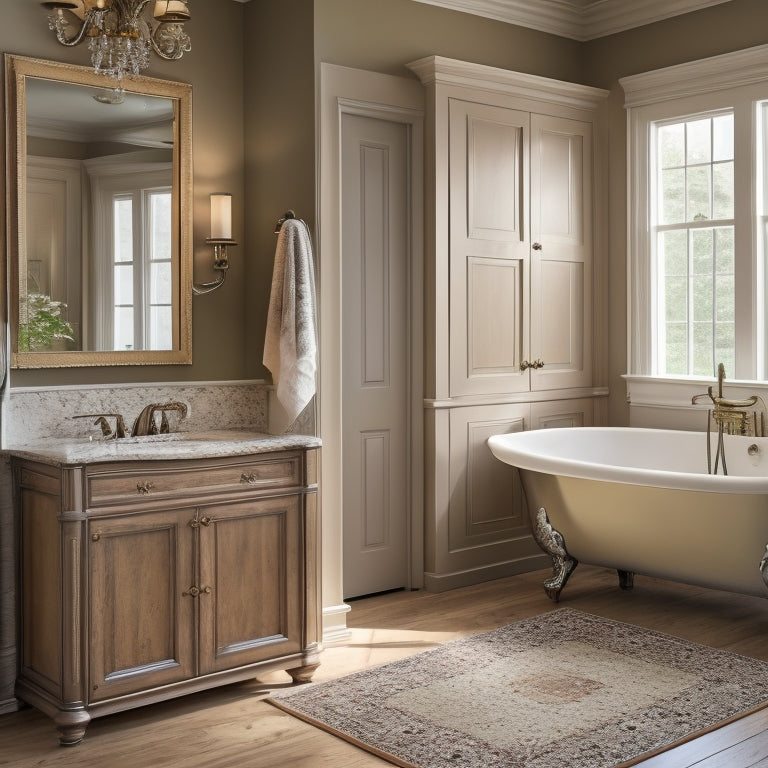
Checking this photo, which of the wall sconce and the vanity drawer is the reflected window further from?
the vanity drawer

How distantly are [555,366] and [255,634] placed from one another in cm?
243

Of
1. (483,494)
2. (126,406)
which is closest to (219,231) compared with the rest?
(126,406)

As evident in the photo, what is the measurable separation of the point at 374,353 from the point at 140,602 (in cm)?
178

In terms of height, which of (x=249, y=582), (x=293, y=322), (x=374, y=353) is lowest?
(x=249, y=582)

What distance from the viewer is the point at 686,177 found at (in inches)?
202

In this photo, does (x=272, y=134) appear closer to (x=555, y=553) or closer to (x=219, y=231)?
(x=219, y=231)

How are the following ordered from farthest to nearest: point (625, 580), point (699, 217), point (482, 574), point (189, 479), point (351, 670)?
point (699, 217)
point (482, 574)
point (625, 580)
point (351, 670)
point (189, 479)

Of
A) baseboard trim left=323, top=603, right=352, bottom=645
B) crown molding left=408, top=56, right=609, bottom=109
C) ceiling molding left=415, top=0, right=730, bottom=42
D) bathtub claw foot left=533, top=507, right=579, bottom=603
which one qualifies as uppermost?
ceiling molding left=415, top=0, right=730, bottom=42

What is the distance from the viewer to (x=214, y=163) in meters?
4.25

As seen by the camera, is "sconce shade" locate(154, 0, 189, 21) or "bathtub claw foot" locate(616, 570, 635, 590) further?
"bathtub claw foot" locate(616, 570, 635, 590)

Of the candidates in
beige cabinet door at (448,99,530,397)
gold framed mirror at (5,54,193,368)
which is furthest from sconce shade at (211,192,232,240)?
beige cabinet door at (448,99,530,397)

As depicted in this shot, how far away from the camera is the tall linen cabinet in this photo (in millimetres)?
4668

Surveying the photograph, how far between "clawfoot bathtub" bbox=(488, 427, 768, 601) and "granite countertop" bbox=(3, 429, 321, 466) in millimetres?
1294

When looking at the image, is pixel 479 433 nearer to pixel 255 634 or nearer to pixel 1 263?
pixel 255 634
